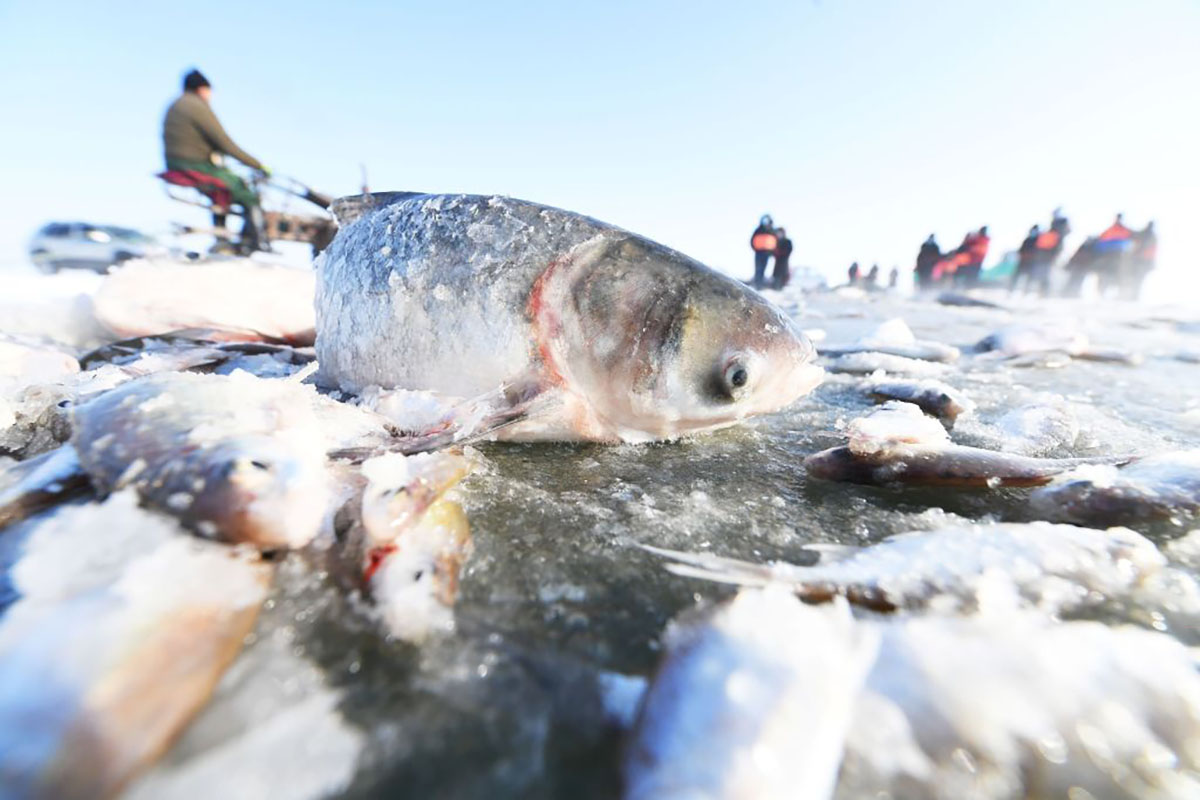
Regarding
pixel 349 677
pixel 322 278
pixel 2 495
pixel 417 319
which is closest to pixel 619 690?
pixel 349 677

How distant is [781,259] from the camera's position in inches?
693

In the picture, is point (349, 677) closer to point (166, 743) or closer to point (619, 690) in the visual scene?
point (166, 743)

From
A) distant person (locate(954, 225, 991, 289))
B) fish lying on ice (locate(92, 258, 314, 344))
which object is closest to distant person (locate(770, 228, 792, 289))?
distant person (locate(954, 225, 991, 289))

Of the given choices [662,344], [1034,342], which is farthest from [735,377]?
[1034,342]

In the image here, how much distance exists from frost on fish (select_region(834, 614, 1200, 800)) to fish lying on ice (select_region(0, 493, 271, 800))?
81 centimetres

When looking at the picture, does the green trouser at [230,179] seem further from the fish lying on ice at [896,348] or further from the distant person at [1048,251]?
the distant person at [1048,251]

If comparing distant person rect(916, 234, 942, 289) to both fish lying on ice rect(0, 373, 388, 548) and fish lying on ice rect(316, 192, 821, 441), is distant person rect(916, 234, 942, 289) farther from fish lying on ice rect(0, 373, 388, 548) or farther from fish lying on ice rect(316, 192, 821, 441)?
fish lying on ice rect(0, 373, 388, 548)

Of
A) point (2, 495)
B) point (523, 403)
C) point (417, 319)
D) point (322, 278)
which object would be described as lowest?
point (2, 495)

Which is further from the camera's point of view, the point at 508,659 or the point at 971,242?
the point at 971,242

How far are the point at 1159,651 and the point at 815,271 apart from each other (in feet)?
111

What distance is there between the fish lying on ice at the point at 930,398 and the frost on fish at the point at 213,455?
2.40 metres

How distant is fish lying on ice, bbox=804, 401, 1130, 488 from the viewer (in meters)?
1.34

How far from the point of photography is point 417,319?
6.27 ft

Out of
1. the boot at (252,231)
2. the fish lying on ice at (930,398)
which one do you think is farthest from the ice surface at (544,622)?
the boot at (252,231)
